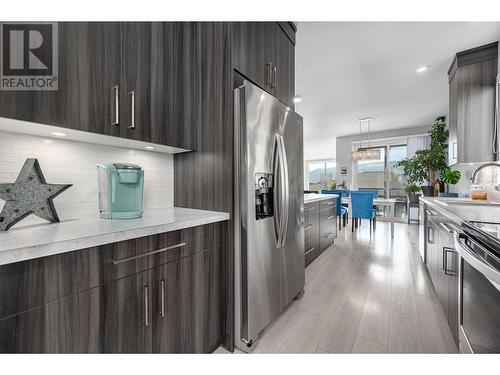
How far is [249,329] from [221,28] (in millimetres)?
1943

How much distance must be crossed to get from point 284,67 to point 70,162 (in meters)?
1.82

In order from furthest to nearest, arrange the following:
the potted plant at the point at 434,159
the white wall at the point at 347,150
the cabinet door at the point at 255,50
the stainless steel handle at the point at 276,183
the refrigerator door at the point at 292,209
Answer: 1. the white wall at the point at 347,150
2. the potted plant at the point at 434,159
3. the refrigerator door at the point at 292,209
4. the stainless steel handle at the point at 276,183
5. the cabinet door at the point at 255,50

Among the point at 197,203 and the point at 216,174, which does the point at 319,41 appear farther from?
the point at 197,203

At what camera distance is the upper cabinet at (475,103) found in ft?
8.45

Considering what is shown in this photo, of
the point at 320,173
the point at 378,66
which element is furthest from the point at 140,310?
the point at 320,173

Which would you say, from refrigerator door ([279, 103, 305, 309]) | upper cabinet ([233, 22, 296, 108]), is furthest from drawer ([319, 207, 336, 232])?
upper cabinet ([233, 22, 296, 108])

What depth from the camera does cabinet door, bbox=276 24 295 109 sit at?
6.12ft

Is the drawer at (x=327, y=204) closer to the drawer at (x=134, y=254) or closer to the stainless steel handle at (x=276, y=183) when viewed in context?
the stainless steel handle at (x=276, y=183)

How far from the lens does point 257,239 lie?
1396mm

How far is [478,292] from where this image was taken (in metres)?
0.95

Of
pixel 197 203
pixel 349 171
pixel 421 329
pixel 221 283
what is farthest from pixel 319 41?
pixel 349 171

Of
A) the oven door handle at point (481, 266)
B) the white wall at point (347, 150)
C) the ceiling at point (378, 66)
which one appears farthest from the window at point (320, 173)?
the oven door handle at point (481, 266)

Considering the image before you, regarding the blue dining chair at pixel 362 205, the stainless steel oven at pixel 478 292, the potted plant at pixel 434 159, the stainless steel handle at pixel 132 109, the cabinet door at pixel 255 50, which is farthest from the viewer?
the potted plant at pixel 434 159

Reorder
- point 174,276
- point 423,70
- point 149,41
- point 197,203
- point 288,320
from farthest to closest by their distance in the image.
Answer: point 423,70 < point 288,320 < point 197,203 < point 149,41 < point 174,276
